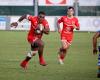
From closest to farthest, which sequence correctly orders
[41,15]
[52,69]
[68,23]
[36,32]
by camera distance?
[41,15]
[52,69]
[36,32]
[68,23]

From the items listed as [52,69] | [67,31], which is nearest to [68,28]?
[67,31]

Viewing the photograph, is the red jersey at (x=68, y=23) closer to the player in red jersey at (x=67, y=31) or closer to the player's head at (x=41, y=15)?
the player in red jersey at (x=67, y=31)

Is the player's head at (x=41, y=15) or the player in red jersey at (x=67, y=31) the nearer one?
the player's head at (x=41, y=15)

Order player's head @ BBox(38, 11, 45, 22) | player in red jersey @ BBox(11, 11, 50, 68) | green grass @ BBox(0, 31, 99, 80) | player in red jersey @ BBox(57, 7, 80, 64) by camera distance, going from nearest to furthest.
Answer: green grass @ BBox(0, 31, 99, 80) → player's head @ BBox(38, 11, 45, 22) → player in red jersey @ BBox(11, 11, 50, 68) → player in red jersey @ BBox(57, 7, 80, 64)

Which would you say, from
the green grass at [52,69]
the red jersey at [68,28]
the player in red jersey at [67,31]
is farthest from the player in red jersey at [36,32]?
the red jersey at [68,28]

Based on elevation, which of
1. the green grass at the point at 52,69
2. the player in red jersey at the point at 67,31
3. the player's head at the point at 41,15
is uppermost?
the player's head at the point at 41,15

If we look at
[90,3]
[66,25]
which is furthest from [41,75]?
[90,3]

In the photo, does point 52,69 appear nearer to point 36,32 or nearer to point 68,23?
point 36,32

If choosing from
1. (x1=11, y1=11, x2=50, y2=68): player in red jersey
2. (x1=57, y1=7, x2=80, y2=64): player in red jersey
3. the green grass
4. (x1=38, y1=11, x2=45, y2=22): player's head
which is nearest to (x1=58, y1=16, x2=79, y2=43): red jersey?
(x1=57, y1=7, x2=80, y2=64): player in red jersey

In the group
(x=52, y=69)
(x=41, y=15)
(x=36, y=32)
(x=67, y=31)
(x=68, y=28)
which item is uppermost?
(x=41, y=15)

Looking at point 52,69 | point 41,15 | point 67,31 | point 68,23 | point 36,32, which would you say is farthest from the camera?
point 67,31

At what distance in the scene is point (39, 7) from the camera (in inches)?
2434

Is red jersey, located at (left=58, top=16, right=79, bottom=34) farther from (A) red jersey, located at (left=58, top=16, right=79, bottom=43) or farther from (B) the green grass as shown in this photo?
(B) the green grass

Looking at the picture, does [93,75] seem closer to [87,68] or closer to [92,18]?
[87,68]
